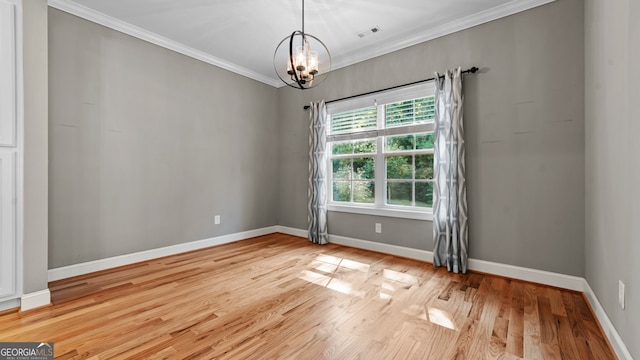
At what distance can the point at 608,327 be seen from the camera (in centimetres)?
175

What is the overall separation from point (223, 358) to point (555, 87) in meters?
3.54

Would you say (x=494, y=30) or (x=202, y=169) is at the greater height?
(x=494, y=30)

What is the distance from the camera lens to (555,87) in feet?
8.46

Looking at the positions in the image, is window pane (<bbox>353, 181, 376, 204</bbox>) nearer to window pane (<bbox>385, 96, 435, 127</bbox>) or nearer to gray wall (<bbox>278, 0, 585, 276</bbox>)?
gray wall (<bbox>278, 0, 585, 276</bbox>)

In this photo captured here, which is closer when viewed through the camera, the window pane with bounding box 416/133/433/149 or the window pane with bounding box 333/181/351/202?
the window pane with bounding box 416/133/433/149

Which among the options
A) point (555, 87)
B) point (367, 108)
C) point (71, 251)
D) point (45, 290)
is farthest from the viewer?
point (367, 108)

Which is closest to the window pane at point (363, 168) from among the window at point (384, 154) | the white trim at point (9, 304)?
the window at point (384, 154)

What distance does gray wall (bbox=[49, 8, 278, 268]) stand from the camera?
9.18 ft

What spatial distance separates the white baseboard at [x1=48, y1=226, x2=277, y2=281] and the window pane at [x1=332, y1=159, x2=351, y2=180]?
1.75 metres

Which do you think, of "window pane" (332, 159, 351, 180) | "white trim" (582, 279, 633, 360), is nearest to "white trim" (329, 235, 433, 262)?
"window pane" (332, 159, 351, 180)

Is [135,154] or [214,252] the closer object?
[135,154]

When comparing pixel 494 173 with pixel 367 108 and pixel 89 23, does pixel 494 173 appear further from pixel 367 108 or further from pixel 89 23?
pixel 89 23

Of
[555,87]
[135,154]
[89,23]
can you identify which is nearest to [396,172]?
[555,87]

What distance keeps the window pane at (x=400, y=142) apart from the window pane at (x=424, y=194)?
0.51 metres
